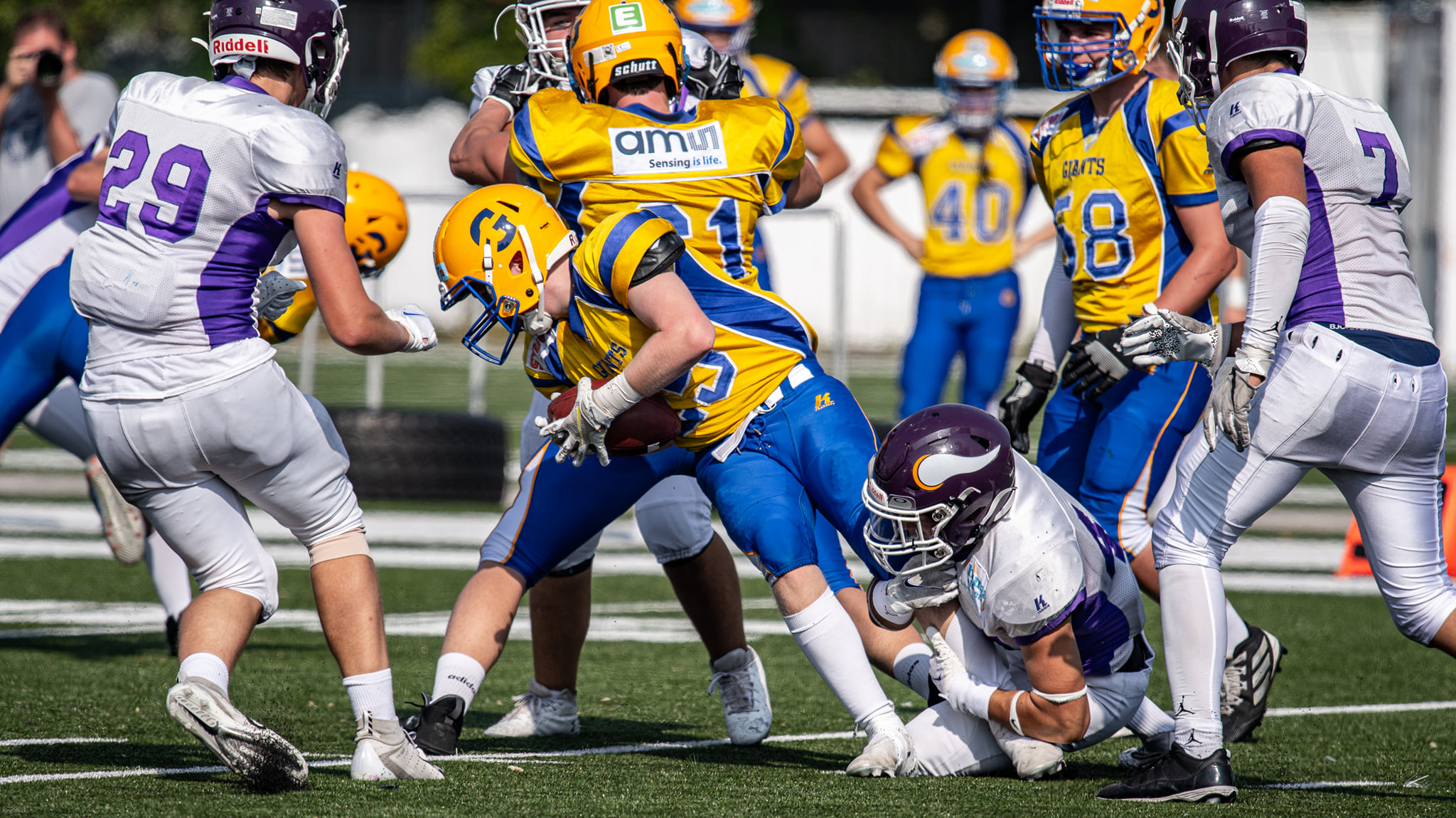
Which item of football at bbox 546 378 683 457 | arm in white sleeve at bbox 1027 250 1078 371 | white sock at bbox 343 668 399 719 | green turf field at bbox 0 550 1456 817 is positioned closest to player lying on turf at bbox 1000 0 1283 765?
arm in white sleeve at bbox 1027 250 1078 371

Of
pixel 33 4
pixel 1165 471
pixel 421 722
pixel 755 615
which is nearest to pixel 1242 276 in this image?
pixel 755 615

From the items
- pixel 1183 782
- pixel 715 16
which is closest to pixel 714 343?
pixel 1183 782

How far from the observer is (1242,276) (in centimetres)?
2000

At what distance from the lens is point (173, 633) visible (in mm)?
5562

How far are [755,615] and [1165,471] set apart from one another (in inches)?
93.3

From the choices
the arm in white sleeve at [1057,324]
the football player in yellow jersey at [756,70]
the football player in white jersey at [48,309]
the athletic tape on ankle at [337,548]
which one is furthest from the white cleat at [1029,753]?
the football player in yellow jersey at [756,70]

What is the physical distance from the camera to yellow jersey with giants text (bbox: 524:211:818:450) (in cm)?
384

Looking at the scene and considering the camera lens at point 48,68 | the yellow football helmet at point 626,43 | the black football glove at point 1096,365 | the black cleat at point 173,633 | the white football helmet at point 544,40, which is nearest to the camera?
the yellow football helmet at point 626,43

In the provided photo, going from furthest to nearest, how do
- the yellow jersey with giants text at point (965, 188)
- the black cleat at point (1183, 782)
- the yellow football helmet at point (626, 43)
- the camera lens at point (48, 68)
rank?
the yellow jersey with giants text at point (965, 188), the camera lens at point (48, 68), the yellow football helmet at point (626, 43), the black cleat at point (1183, 782)

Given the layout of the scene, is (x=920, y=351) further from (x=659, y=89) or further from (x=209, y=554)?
(x=209, y=554)

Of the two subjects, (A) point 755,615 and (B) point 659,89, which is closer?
(B) point 659,89

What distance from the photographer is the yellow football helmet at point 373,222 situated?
4543mm

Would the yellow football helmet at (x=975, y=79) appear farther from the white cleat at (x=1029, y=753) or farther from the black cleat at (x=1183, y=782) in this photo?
the black cleat at (x=1183, y=782)

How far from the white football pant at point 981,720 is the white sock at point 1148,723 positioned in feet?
0.17
